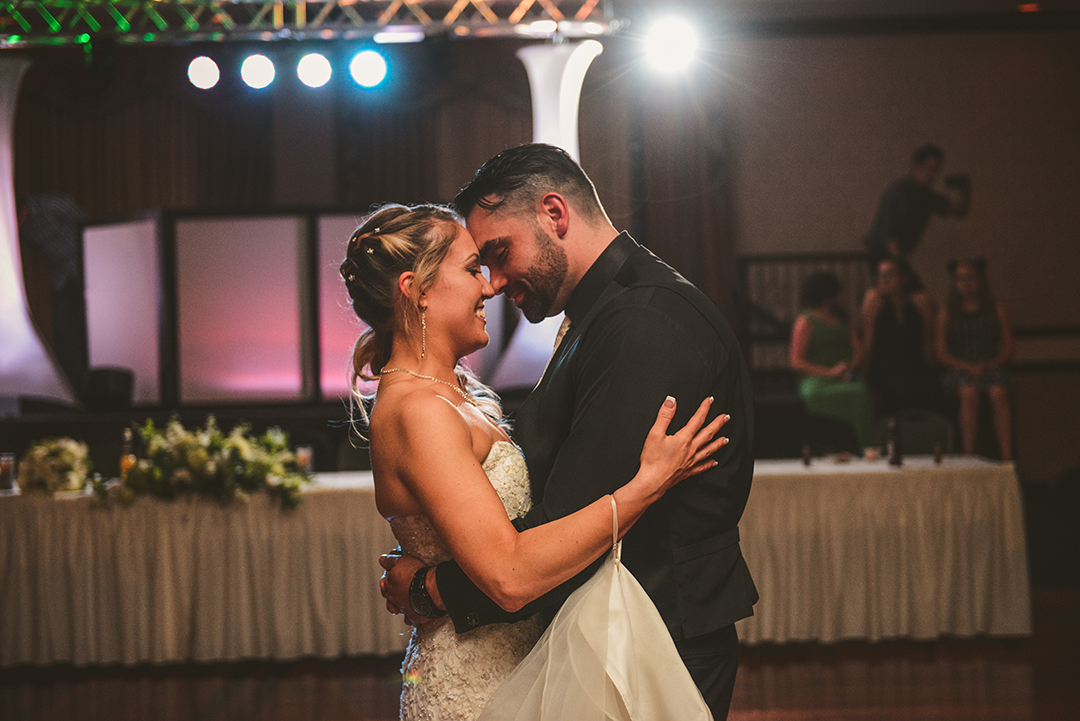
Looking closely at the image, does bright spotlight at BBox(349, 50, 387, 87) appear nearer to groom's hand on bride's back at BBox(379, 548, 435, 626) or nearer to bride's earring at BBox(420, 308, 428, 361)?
bride's earring at BBox(420, 308, 428, 361)

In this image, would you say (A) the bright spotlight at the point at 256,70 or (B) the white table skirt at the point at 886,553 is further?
(A) the bright spotlight at the point at 256,70

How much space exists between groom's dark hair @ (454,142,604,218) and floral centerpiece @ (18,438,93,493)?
335cm

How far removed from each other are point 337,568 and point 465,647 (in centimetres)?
258

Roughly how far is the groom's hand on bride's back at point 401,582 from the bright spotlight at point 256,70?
4722 mm

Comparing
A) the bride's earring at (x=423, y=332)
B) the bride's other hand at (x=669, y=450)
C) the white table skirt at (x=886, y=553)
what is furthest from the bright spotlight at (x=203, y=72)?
the bride's other hand at (x=669, y=450)

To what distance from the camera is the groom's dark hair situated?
1655 millimetres

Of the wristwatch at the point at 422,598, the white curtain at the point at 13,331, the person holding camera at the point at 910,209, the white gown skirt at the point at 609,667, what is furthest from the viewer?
the person holding camera at the point at 910,209

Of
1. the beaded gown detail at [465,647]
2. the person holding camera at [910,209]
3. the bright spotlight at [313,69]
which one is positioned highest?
the bright spotlight at [313,69]

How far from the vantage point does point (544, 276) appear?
1.69 meters

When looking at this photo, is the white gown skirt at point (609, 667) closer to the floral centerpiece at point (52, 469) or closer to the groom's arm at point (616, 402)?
the groom's arm at point (616, 402)

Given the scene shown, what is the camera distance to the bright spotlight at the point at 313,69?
5.62m

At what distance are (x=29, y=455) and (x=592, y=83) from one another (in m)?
6.60

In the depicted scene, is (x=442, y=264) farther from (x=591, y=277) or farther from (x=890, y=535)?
(x=890, y=535)

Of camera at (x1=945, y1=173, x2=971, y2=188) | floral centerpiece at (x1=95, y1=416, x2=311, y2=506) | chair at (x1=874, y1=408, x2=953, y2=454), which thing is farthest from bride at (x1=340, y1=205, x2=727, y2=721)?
camera at (x1=945, y1=173, x2=971, y2=188)
